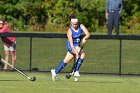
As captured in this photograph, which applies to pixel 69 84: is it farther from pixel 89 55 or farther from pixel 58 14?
pixel 58 14

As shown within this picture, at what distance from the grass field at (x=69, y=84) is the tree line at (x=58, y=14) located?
43.7ft

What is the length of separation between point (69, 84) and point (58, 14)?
17503 mm

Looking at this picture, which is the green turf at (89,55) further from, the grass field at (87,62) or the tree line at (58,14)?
the tree line at (58,14)

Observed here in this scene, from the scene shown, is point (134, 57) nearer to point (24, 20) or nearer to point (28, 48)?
point (28, 48)

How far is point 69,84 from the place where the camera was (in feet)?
55.2

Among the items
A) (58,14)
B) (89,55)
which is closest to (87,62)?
(89,55)

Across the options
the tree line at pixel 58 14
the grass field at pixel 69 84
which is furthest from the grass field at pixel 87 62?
the tree line at pixel 58 14

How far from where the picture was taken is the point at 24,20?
34.5 metres

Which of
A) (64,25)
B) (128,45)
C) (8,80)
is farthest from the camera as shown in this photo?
(64,25)

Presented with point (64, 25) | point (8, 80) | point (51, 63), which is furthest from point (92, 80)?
point (64, 25)

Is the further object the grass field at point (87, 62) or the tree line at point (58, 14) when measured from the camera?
the tree line at point (58, 14)

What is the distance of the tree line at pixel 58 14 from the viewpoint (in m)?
33.2

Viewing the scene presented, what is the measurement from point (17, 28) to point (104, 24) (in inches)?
165

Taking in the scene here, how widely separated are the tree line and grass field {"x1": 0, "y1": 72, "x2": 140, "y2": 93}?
43.7 ft
